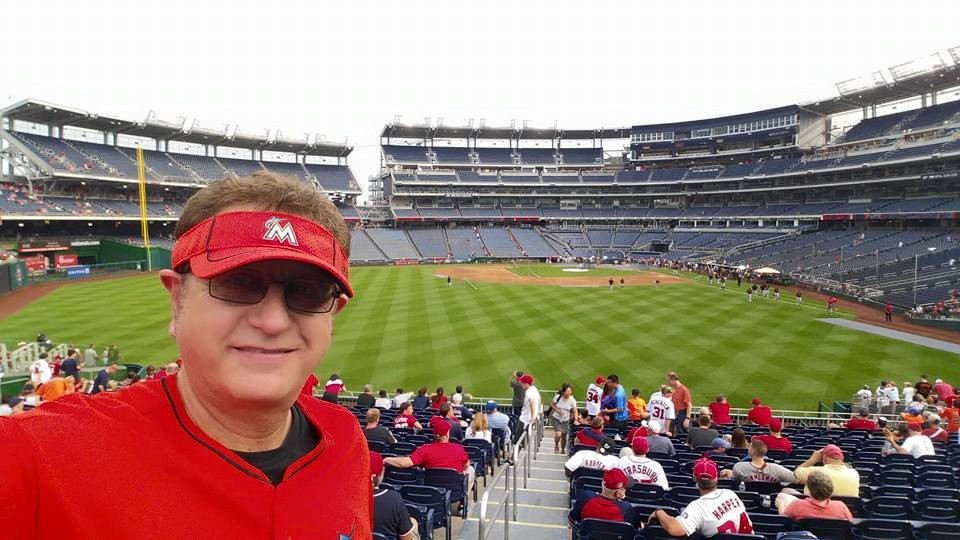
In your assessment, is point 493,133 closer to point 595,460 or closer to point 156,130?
point 156,130

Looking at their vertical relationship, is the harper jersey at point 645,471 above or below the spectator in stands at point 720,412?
above

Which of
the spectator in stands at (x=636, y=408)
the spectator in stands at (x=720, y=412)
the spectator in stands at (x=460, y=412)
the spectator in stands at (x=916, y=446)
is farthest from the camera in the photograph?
the spectator in stands at (x=636, y=408)

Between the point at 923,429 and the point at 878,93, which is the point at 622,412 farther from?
the point at 878,93

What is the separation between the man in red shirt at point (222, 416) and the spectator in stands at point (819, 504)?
6.64 metres

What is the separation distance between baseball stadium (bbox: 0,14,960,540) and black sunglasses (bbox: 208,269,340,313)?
0.40 meters

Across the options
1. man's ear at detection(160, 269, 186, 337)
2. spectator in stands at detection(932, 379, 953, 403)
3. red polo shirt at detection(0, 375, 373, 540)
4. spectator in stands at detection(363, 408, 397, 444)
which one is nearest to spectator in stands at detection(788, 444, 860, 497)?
spectator in stands at detection(363, 408, 397, 444)

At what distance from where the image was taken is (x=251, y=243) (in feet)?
5.69


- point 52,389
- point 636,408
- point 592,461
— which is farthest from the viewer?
point 636,408

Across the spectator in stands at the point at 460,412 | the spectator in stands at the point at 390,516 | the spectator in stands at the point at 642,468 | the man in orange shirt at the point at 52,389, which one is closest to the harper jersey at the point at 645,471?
the spectator in stands at the point at 642,468

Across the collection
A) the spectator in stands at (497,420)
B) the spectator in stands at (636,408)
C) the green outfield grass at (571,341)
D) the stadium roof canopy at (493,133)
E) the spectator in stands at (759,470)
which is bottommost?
the green outfield grass at (571,341)

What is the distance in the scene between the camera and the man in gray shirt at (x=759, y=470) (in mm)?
8164

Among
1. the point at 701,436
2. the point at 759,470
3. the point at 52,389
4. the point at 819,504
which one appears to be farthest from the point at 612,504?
the point at 52,389

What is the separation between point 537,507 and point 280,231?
28.8 ft

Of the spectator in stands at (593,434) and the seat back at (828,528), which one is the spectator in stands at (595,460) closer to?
the spectator in stands at (593,434)
